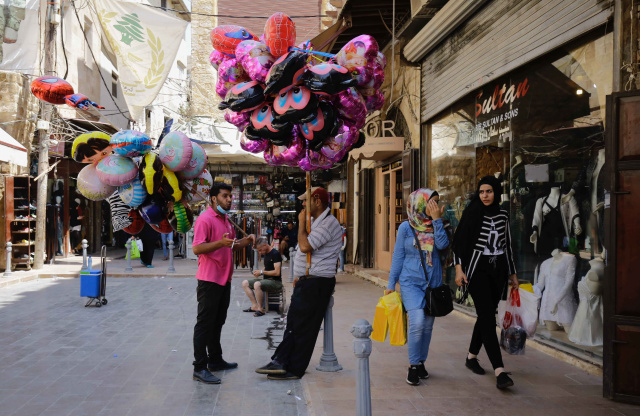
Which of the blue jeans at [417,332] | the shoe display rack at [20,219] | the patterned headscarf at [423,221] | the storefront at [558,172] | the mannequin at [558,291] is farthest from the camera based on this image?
the shoe display rack at [20,219]

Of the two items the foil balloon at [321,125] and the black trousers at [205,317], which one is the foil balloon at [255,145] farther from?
the black trousers at [205,317]

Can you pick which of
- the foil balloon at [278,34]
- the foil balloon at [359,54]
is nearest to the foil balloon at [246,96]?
the foil balloon at [278,34]

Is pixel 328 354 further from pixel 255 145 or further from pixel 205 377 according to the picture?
pixel 255 145

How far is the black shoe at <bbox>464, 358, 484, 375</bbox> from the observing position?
5492mm

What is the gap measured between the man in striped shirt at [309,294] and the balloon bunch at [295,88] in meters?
0.68

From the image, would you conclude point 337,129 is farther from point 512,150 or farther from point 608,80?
point 512,150

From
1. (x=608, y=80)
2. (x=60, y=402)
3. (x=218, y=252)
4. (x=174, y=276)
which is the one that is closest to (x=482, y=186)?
(x=608, y=80)

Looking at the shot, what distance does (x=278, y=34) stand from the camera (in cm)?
493

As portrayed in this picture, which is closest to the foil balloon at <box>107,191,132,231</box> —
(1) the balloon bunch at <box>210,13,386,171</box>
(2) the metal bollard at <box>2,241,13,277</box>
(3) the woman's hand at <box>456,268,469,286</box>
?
(1) the balloon bunch at <box>210,13,386,171</box>

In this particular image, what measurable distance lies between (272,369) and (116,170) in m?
2.49

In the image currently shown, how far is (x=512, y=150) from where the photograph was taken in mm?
7520

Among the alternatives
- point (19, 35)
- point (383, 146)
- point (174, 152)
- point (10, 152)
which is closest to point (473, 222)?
point (174, 152)

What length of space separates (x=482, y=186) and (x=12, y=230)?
15.0m

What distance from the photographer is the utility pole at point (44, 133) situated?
50.5 ft
